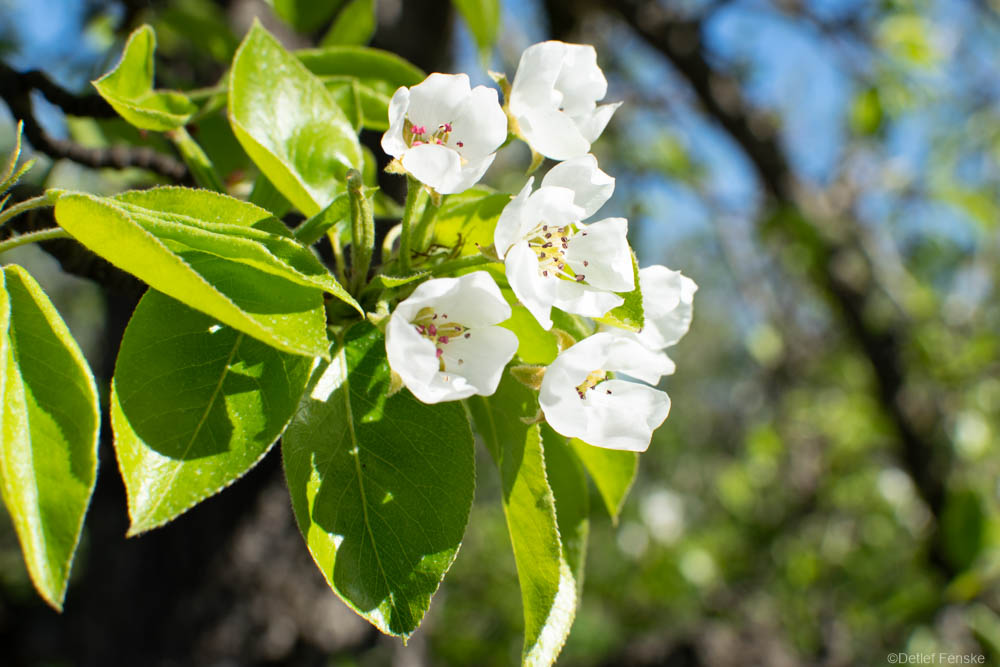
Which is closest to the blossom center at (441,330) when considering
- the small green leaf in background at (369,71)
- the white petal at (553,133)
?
the white petal at (553,133)

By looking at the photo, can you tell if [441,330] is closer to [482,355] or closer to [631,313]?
[482,355]

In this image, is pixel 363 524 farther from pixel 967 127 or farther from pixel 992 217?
pixel 967 127

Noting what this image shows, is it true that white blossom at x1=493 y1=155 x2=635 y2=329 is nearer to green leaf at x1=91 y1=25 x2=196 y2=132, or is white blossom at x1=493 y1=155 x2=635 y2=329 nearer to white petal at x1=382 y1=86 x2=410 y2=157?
white petal at x1=382 y1=86 x2=410 y2=157

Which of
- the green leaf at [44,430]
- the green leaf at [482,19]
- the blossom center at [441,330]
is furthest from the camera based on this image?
the green leaf at [482,19]

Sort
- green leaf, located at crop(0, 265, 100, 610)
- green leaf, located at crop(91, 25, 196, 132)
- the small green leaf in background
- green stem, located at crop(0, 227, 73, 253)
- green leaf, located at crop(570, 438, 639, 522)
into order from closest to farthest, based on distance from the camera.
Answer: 1. green leaf, located at crop(0, 265, 100, 610)
2. green stem, located at crop(0, 227, 73, 253)
3. green leaf, located at crop(91, 25, 196, 132)
4. green leaf, located at crop(570, 438, 639, 522)
5. the small green leaf in background

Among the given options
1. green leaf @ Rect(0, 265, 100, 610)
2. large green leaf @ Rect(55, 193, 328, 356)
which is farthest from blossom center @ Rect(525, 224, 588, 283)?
green leaf @ Rect(0, 265, 100, 610)

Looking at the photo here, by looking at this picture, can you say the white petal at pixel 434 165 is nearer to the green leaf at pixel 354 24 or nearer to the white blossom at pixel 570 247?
the white blossom at pixel 570 247

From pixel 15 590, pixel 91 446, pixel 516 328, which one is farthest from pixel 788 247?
pixel 15 590
